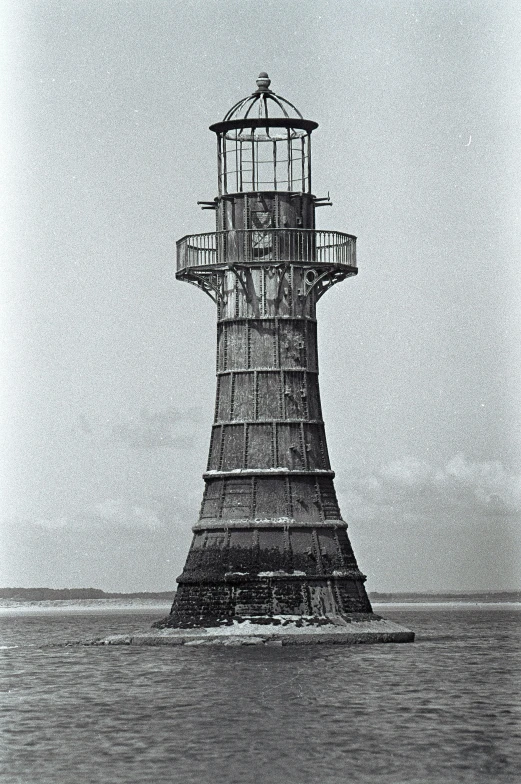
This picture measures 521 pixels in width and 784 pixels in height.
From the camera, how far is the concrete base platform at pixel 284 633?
59.2 m

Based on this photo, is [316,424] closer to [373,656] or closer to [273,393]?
[273,393]

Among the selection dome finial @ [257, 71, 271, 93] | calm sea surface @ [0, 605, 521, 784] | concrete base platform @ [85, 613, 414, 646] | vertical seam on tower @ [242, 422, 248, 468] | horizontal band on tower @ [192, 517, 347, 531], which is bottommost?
calm sea surface @ [0, 605, 521, 784]

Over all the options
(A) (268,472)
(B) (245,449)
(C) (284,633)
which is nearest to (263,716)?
(C) (284,633)

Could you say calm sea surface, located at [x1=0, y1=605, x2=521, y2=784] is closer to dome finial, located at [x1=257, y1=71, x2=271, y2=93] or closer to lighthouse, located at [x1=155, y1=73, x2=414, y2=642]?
lighthouse, located at [x1=155, y1=73, x2=414, y2=642]

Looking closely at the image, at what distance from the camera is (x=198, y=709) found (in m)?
45.5

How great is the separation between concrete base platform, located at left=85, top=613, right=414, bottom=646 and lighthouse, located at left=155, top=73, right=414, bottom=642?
0.09 meters

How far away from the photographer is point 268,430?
61938 millimetres

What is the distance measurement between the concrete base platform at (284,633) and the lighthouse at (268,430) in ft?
0.29

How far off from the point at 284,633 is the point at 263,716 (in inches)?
601

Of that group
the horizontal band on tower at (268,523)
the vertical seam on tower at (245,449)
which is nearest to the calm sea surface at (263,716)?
the horizontal band on tower at (268,523)

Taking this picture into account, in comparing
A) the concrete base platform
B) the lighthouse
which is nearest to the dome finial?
the lighthouse

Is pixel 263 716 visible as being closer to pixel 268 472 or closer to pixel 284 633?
pixel 284 633

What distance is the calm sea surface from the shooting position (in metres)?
36.8

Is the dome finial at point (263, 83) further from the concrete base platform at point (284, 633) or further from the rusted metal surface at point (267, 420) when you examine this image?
the concrete base platform at point (284, 633)
